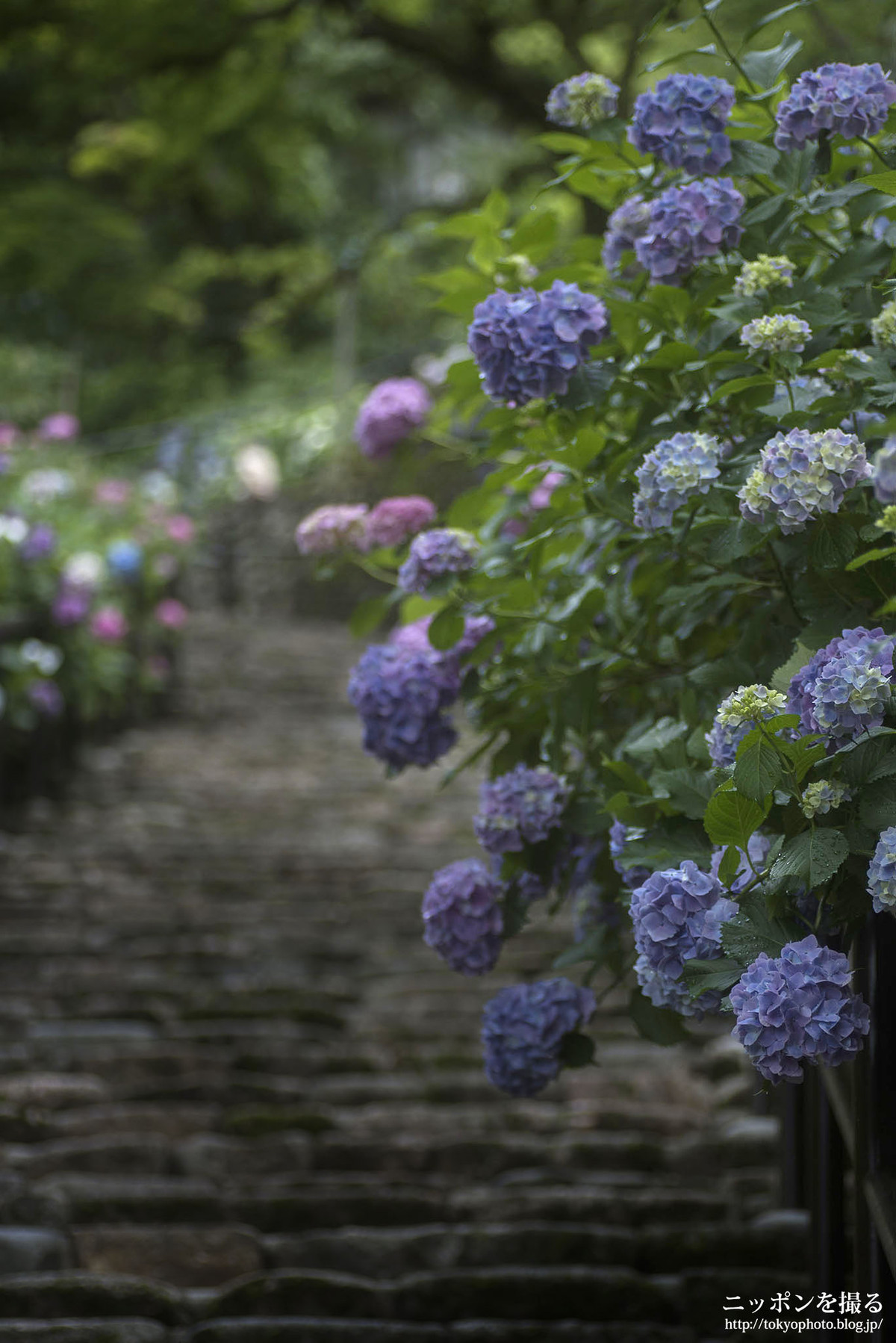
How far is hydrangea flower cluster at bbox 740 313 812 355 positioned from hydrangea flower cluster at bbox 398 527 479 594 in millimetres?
456

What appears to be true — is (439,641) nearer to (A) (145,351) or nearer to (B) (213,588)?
(B) (213,588)

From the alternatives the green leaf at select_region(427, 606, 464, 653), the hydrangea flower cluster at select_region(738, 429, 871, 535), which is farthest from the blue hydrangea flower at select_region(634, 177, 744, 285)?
the green leaf at select_region(427, 606, 464, 653)

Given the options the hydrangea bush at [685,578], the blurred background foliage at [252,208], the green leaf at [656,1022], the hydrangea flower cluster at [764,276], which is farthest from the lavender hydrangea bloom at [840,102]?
the blurred background foliage at [252,208]

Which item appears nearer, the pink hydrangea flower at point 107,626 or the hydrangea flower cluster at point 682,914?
the hydrangea flower cluster at point 682,914

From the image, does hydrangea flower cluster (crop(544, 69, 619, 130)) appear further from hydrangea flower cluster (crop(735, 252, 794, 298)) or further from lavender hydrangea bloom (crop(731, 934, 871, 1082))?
lavender hydrangea bloom (crop(731, 934, 871, 1082))

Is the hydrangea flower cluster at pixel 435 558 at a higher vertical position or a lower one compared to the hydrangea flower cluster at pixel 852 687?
higher

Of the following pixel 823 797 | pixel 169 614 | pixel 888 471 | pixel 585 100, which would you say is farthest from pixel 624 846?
pixel 169 614

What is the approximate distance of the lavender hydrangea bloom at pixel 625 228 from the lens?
5.20ft

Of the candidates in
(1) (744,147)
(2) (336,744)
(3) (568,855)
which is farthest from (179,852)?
(1) (744,147)

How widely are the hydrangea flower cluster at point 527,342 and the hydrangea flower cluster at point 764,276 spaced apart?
15cm

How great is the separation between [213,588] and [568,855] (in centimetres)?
1136

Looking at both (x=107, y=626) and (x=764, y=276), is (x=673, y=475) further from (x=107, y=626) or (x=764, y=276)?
(x=107, y=626)

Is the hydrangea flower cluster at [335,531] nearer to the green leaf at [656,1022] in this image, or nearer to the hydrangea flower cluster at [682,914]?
the green leaf at [656,1022]

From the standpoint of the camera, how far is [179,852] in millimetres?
4895
